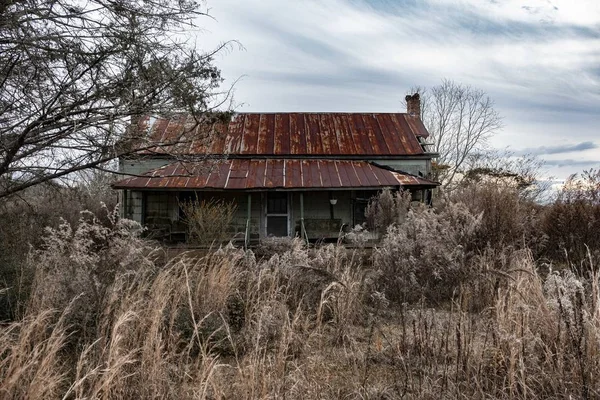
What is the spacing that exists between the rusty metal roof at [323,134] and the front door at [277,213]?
1.74 meters

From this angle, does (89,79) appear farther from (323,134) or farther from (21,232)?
(323,134)

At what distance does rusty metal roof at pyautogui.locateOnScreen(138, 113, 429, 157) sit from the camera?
58.8 ft

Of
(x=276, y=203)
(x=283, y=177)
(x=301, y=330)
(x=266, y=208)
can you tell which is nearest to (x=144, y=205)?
(x=266, y=208)

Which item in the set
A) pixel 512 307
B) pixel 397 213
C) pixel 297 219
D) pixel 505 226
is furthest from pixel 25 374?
pixel 297 219

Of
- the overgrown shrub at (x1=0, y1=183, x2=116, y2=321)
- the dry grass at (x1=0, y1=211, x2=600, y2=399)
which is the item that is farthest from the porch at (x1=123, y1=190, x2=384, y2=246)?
the dry grass at (x1=0, y1=211, x2=600, y2=399)

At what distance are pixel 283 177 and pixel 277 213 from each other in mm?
1918

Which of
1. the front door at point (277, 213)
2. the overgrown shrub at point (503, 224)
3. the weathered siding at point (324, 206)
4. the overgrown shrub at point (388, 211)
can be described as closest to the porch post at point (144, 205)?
the front door at point (277, 213)

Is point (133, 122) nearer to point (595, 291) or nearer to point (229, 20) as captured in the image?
point (229, 20)

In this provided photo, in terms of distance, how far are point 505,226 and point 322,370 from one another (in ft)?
Answer: 18.4

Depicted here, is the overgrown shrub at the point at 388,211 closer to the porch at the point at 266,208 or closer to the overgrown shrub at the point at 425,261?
the porch at the point at 266,208

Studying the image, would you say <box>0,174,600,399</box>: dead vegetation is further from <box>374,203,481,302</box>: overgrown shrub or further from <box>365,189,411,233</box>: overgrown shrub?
<box>365,189,411,233</box>: overgrown shrub

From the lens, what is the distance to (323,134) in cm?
1898

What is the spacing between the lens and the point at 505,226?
7.83 m

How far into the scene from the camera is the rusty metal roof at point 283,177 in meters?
15.1
